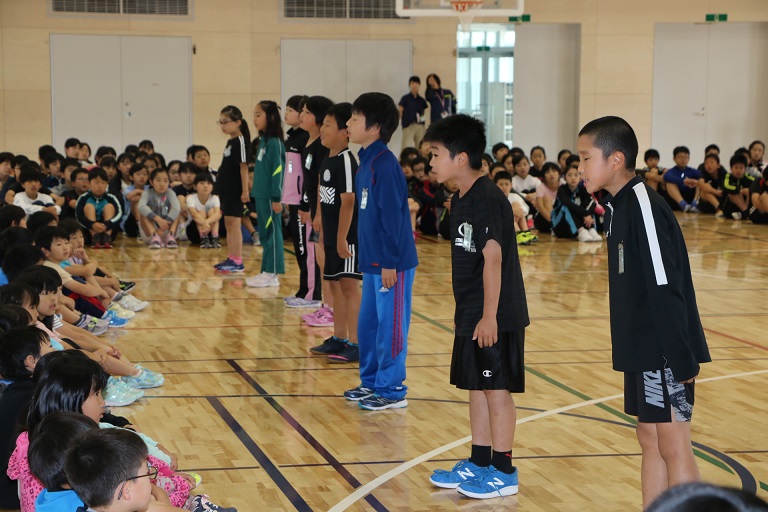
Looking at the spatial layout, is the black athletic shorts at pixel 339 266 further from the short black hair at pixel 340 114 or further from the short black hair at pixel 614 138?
the short black hair at pixel 614 138

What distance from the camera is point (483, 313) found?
4.03 metres

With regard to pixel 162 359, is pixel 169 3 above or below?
above

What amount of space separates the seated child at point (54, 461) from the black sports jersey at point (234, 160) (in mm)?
6555

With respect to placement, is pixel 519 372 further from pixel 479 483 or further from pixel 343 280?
pixel 343 280

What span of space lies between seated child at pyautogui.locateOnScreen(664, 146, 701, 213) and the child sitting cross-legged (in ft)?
25.2

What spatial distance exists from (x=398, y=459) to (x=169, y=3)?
573 inches

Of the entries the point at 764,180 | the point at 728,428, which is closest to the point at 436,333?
the point at 728,428

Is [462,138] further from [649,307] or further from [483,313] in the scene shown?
[649,307]

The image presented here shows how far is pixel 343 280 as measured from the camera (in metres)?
6.19

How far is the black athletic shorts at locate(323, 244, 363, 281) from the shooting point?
20.0 ft

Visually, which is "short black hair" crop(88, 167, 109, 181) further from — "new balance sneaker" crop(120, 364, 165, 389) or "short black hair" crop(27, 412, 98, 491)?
"short black hair" crop(27, 412, 98, 491)

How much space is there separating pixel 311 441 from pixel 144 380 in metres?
1.36

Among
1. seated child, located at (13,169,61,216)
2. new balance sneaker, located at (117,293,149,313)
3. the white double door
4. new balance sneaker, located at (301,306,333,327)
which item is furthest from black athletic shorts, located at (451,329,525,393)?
the white double door

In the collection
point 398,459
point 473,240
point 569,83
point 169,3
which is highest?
point 169,3
